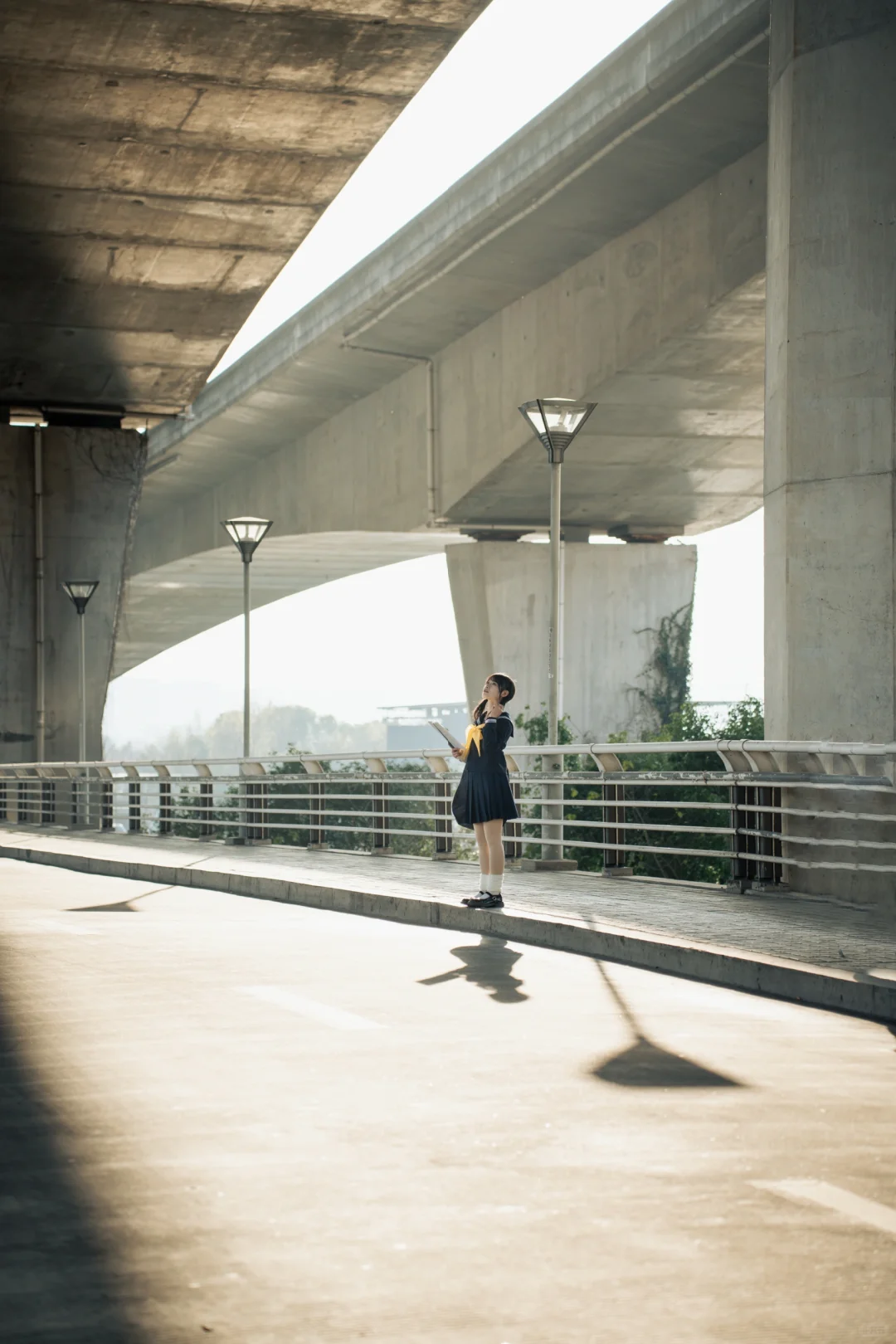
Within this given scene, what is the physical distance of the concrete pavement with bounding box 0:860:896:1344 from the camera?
13.6 feet

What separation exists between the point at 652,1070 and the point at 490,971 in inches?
131

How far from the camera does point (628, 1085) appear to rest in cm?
673

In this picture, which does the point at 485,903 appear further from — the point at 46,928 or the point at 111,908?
the point at 111,908

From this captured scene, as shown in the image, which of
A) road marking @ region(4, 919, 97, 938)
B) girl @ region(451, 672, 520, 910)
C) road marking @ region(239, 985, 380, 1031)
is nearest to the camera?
road marking @ region(239, 985, 380, 1031)

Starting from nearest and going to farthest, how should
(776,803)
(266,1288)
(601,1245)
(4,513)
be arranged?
(266,1288) < (601,1245) < (776,803) < (4,513)

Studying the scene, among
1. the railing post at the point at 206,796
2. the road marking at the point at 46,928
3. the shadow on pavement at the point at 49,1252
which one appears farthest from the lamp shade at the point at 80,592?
the shadow on pavement at the point at 49,1252

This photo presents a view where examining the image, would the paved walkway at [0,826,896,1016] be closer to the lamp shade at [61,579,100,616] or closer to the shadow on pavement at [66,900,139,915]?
the shadow on pavement at [66,900,139,915]

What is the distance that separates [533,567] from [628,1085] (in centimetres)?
3002

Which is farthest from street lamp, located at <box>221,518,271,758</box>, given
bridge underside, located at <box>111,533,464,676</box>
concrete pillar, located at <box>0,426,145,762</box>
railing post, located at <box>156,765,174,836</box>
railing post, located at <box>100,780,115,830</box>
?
bridge underside, located at <box>111,533,464,676</box>

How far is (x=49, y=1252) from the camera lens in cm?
460

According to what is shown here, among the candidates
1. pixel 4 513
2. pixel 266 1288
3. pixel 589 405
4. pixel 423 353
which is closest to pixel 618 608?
pixel 423 353

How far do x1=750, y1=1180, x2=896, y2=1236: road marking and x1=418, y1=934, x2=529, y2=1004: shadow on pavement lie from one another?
378 cm

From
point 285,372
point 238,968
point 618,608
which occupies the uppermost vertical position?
point 285,372

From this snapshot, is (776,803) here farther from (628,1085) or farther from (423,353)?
(423,353)
